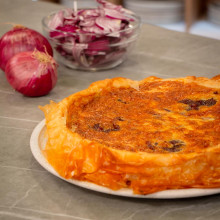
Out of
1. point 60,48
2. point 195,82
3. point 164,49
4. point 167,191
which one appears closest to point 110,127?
point 167,191

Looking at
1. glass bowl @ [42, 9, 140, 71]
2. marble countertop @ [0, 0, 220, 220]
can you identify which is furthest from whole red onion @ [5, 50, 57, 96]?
glass bowl @ [42, 9, 140, 71]

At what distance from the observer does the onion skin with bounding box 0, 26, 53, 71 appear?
1534 mm

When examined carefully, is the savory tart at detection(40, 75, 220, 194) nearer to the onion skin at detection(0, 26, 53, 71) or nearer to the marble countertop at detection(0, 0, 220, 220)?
the marble countertop at detection(0, 0, 220, 220)

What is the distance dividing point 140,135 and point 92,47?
0.61 m

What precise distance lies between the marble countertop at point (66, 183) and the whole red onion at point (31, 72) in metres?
0.04

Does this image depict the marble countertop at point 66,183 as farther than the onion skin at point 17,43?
No

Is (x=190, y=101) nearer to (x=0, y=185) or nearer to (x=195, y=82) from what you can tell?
(x=195, y=82)

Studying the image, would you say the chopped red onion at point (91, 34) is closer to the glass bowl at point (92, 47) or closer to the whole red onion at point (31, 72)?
the glass bowl at point (92, 47)

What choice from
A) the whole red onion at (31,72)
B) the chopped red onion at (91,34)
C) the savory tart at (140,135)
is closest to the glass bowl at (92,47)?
the chopped red onion at (91,34)

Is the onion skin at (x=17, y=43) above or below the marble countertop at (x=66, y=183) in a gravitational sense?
above

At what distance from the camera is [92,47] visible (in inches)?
60.2

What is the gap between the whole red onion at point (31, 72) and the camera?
140 centimetres

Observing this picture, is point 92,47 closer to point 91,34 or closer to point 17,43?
point 91,34

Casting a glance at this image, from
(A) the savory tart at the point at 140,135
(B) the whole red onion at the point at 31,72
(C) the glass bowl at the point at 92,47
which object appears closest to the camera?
(A) the savory tart at the point at 140,135
